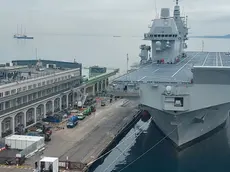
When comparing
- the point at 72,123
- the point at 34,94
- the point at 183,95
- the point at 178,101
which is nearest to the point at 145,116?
the point at 72,123

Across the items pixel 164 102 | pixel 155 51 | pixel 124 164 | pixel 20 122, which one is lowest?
pixel 124 164

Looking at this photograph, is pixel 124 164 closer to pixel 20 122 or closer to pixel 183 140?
pixel 183 140

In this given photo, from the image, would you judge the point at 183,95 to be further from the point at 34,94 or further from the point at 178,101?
the point at 34,94

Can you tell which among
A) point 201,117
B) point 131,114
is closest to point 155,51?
point 131,114

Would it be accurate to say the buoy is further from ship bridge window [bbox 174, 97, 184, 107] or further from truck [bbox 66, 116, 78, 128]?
ship bridge window [bbox 174, 97, 184, 107]

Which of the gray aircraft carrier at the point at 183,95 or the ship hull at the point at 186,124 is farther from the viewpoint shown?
the ship hull at the point at 186,124

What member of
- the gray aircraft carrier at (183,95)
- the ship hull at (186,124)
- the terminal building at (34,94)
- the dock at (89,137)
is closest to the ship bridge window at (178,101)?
the gray aircraft carrier at (183,95)

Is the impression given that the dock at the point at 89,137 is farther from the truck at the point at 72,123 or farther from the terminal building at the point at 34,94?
the terminal building at the point at 34,94
